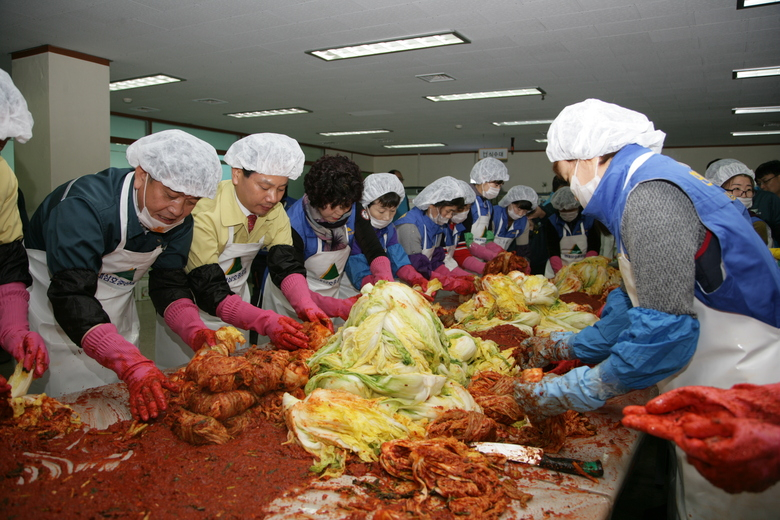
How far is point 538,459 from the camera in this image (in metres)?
1.78

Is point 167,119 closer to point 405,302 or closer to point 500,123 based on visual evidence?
point 500,123

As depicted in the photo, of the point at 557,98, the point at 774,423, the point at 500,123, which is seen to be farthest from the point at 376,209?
the point at 500,123

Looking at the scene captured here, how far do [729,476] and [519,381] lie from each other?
1019 millimetres

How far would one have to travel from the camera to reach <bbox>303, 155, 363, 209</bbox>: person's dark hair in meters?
3.48

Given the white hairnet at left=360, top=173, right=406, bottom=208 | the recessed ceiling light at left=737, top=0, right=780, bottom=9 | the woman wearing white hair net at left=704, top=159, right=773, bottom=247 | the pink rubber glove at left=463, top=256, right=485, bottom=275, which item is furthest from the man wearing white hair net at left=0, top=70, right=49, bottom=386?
the woman wearing white hair net at left=704, top=159, right=773, bottom=247

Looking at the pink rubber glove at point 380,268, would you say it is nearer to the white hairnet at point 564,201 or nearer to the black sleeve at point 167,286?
the black sleeve at point 167,286

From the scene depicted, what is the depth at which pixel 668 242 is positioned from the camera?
1.62 metres

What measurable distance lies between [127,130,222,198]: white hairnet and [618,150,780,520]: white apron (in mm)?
1875

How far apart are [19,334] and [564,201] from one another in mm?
5875

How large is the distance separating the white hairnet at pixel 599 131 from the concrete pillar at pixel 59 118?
6.23 m

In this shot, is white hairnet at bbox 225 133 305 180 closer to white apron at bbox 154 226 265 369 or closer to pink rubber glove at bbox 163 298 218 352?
white apron at bbox 154 226 265 369

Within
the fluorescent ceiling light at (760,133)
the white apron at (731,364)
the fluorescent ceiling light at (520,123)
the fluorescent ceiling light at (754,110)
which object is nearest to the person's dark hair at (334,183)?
the white apron at (731,364)

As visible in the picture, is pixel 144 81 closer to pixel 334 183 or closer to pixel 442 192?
pixel 442 192

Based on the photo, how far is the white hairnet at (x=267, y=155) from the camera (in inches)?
120
